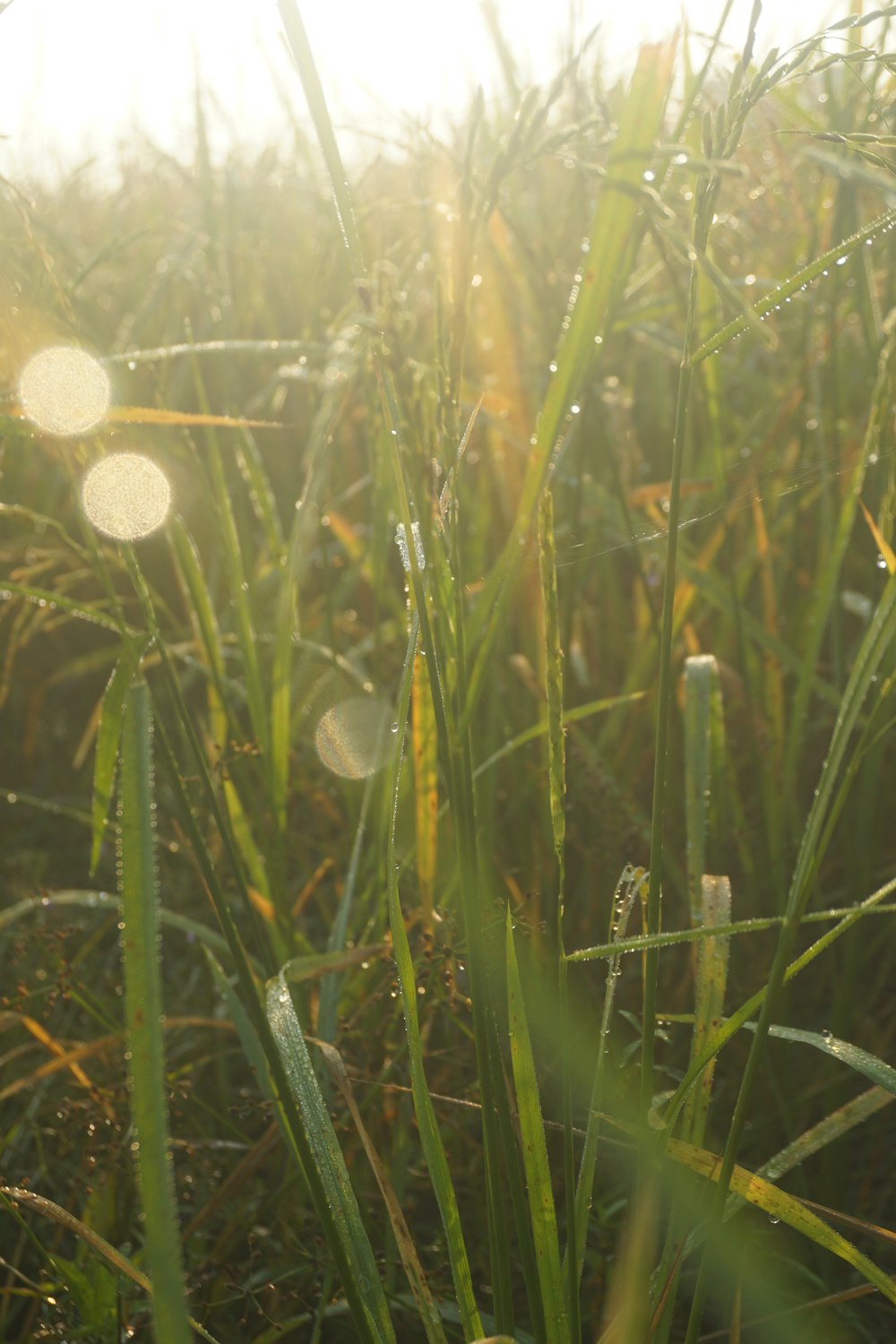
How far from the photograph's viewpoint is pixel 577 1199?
0.70 metres

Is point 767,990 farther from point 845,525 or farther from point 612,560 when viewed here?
point 612,560

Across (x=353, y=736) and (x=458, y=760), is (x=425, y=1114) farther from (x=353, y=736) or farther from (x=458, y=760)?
(x=353, y=736)

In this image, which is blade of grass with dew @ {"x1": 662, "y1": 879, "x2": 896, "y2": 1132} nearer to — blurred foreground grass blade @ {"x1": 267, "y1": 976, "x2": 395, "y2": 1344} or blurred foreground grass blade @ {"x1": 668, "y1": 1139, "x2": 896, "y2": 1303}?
blurred foreground grass blade @ {"x1": 668, "y1": 1139, "x2": 896, "y2": 1303}

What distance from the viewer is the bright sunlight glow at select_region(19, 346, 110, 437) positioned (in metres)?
0.80

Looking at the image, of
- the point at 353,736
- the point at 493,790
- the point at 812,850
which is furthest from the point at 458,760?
the point at 353,736

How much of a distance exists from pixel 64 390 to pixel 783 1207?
30.2 inches

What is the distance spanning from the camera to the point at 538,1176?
67cm

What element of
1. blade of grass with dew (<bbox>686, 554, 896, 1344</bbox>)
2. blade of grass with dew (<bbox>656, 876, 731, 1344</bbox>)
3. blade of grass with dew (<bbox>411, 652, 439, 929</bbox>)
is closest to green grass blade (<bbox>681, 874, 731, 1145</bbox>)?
blade of grass with dew (<bbox>656, 876, 731, 1344</bbox>)

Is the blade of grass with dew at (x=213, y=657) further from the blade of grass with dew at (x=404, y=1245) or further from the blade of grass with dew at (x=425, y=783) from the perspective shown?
the blade of grass with dew at (x=404, y=1245)

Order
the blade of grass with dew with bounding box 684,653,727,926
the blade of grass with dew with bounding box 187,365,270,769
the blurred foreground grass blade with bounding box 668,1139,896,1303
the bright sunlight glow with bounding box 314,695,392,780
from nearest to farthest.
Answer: the blurred foreground grass blade with bounding box 668,1139,896,1303
the blade of grass with dew with bounding box 684,653,727,926
the blade of grass with dew with bounding box 187,365,270,769
the bright sunlight glow with bounding box 314,695,392,780

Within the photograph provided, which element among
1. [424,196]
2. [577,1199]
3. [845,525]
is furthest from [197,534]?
[577,1199]

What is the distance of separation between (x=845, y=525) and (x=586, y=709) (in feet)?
0.96

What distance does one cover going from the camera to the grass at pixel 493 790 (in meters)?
0.63

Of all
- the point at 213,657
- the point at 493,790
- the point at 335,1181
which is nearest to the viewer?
the point at 335,1181
